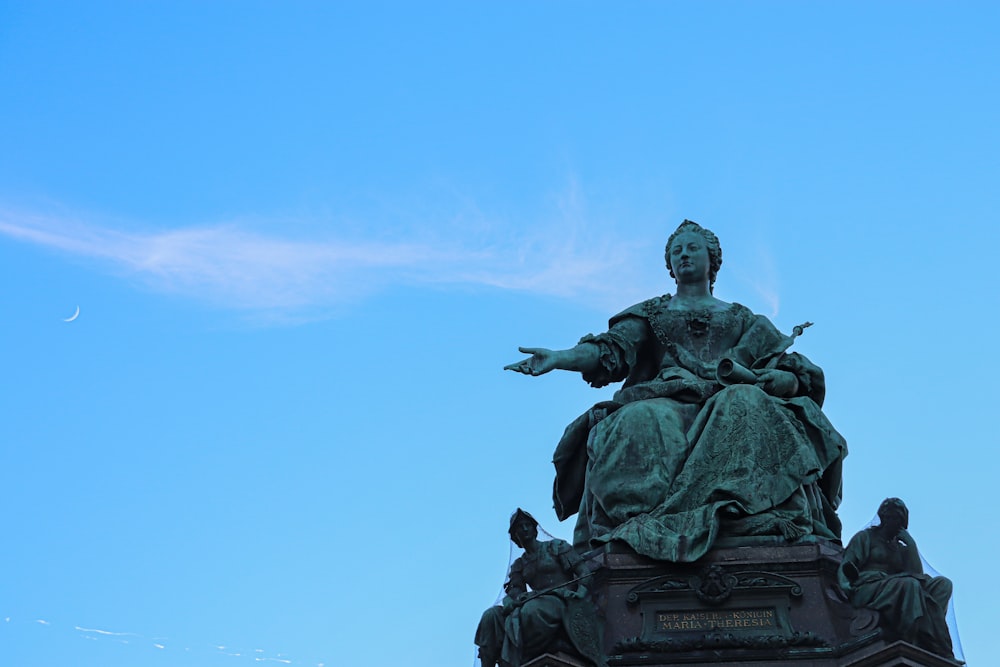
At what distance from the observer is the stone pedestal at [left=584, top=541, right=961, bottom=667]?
47.4ft

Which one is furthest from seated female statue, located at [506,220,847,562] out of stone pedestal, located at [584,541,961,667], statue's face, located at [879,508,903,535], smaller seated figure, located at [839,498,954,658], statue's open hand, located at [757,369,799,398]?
statue's face, located at [879,508,903,535]

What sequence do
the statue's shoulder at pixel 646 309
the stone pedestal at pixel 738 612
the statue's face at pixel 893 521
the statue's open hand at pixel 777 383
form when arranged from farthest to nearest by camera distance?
the statue's shoulder at pixel 646 309, the statue's open hand at pixel 777 383, the statue's face at pixel 893 521, the stone pedestal at pixel 738 612

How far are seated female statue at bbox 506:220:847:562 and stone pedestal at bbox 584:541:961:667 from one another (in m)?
0.27

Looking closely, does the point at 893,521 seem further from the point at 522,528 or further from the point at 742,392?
the point at 522,528

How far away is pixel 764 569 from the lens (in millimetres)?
15266

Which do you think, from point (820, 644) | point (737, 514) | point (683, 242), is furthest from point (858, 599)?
point (683, 242)

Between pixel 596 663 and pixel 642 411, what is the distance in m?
3.69

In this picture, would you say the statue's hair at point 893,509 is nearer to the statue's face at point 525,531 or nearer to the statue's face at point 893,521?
the statue's face at point 893,521

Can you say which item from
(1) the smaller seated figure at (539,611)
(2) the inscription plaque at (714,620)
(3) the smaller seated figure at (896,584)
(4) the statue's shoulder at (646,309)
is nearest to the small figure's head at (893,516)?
(3) the smaller seated figure at (896,584)

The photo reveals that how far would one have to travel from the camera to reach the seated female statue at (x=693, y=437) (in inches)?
631

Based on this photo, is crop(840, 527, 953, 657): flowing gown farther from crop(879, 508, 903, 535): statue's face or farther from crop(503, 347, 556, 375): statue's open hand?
crop(503, 347, 556, 375): statue's open hand

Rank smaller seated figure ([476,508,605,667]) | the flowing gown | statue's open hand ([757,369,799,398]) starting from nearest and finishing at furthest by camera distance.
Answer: the flowing gown, smaller seated figure ([476,508,605,667]), statue's open hand ([757,369,799,398])

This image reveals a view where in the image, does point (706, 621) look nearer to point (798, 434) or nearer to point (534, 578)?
point (534, 578)

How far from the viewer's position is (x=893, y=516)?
609 inches
